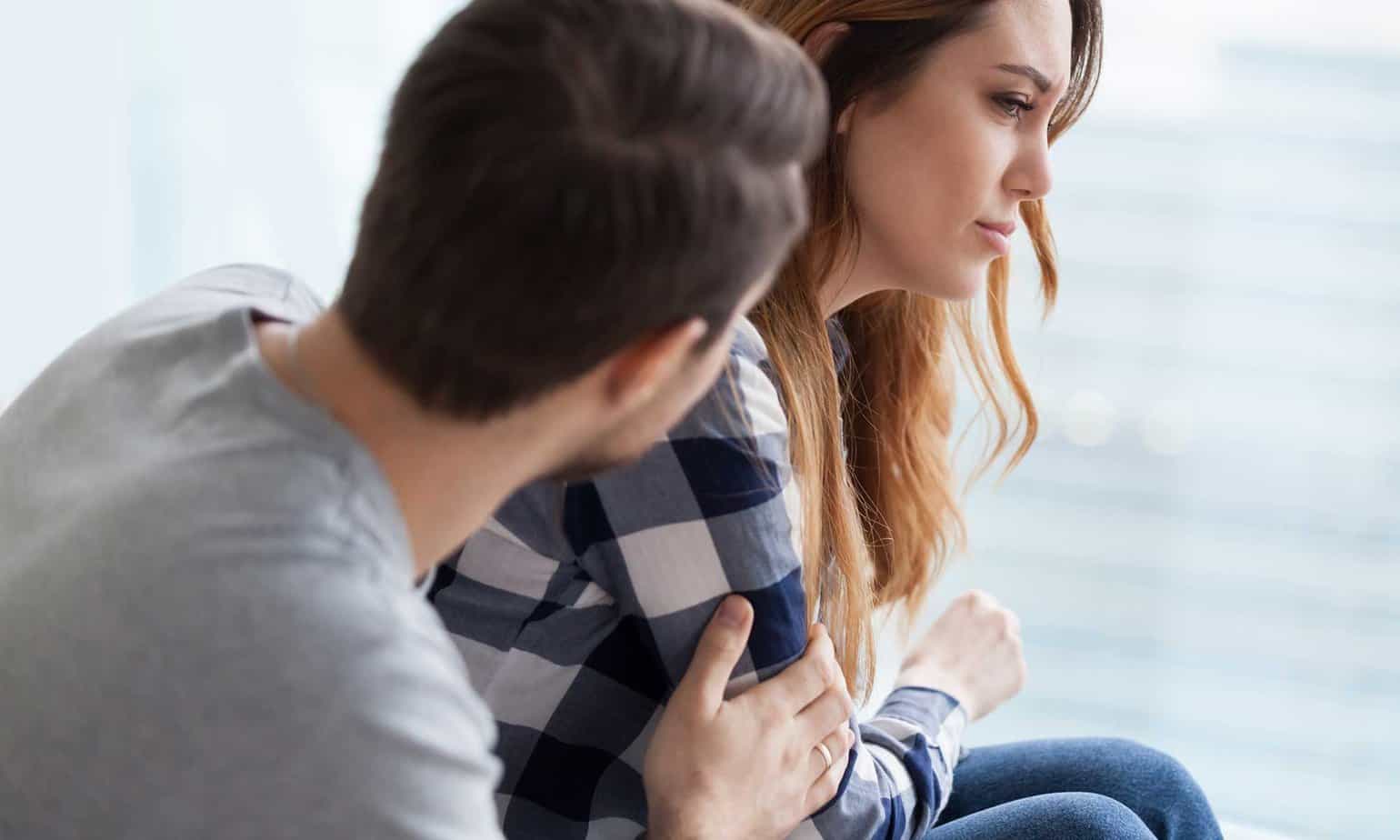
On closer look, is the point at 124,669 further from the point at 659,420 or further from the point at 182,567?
the point at 659,420

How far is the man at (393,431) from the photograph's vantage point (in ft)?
1.95

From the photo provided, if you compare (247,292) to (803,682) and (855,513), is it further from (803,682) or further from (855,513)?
(855,513)

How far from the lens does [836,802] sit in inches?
41.3

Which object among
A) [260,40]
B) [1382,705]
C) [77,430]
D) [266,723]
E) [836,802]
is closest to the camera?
[266,723]

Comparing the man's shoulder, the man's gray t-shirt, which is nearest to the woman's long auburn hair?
the man's shoulder

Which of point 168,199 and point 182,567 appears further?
point 168,199

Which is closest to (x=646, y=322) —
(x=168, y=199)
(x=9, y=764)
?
(x=9, y=764)

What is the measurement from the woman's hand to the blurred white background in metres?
0.85

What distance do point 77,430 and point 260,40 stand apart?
180 centimetres

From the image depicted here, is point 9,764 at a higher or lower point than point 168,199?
higher

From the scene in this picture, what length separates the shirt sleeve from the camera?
3.13ft

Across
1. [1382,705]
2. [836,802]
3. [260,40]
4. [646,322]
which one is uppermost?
[646,322]

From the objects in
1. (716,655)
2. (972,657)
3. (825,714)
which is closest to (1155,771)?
(972,657)

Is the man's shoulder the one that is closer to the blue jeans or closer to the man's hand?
the man's hand
